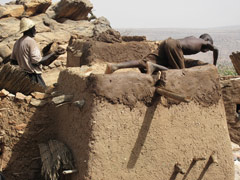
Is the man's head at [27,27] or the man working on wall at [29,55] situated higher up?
the man's head at [27,27]

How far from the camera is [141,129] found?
11.2 ft

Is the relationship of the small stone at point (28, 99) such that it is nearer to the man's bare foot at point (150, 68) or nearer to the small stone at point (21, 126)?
the small stone at point (21, 126)

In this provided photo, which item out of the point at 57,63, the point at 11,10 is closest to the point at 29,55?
the point at 57,63

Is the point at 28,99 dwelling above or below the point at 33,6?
below

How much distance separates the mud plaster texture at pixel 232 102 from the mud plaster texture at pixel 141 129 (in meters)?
2.67

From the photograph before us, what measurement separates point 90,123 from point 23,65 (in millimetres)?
2181

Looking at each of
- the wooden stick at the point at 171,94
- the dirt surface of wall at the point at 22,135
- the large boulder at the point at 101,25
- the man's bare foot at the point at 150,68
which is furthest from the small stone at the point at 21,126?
the large boulder at the point at 101,25

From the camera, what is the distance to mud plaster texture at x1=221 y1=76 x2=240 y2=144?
643 centimetres

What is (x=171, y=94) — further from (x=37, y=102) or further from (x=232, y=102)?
(x=232, y=102)

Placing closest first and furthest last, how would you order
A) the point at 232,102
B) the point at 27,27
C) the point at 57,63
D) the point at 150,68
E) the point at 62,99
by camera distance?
1. the point at 62,99
2. the point at 150,68
3. the point at 27,27
4. the point at 232,102
5. the point at 57,63

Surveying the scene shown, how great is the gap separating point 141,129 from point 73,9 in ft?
32.2

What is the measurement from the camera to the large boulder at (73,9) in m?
12.1

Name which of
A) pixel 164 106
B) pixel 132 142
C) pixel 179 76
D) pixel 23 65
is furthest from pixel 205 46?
pixel 23 65

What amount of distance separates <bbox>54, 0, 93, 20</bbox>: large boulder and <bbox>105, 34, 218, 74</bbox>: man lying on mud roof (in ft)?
27.0
